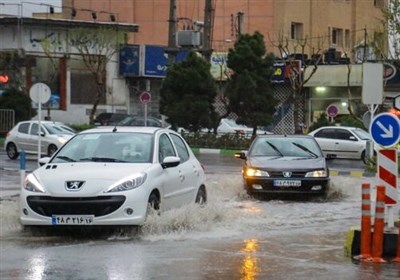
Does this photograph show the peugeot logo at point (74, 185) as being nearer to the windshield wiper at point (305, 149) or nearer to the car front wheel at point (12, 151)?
the windshield wiper at point (305, 149)

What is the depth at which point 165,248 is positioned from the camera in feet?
34.9

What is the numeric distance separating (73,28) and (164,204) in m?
42.2

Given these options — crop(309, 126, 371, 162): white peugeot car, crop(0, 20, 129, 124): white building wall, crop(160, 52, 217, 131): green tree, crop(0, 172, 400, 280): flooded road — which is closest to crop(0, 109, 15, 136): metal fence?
crop(0, 20, 129, 124): white building wall

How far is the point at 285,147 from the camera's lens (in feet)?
61.1

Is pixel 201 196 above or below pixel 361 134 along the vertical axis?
above

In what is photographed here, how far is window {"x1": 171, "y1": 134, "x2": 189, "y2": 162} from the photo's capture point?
13586mm

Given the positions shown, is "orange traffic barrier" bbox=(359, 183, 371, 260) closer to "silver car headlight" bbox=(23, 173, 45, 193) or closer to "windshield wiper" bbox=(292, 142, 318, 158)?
"silver car headlight" bbox=(23, 173, 45, 193)

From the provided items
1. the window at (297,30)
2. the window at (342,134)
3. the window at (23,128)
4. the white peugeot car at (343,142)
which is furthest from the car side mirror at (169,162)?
the window at (297,30)

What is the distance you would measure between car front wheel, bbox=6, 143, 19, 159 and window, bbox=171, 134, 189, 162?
19.8 m

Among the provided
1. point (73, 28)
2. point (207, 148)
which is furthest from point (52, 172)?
point (73, 28)

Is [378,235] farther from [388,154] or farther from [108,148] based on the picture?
[108,148]

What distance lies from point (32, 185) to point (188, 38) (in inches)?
1023

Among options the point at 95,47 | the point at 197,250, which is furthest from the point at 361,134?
the point at 197,250

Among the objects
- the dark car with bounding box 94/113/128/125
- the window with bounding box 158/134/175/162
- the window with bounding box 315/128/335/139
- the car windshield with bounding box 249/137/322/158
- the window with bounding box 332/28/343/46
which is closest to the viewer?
the window with bounding box 158/134/175/162
